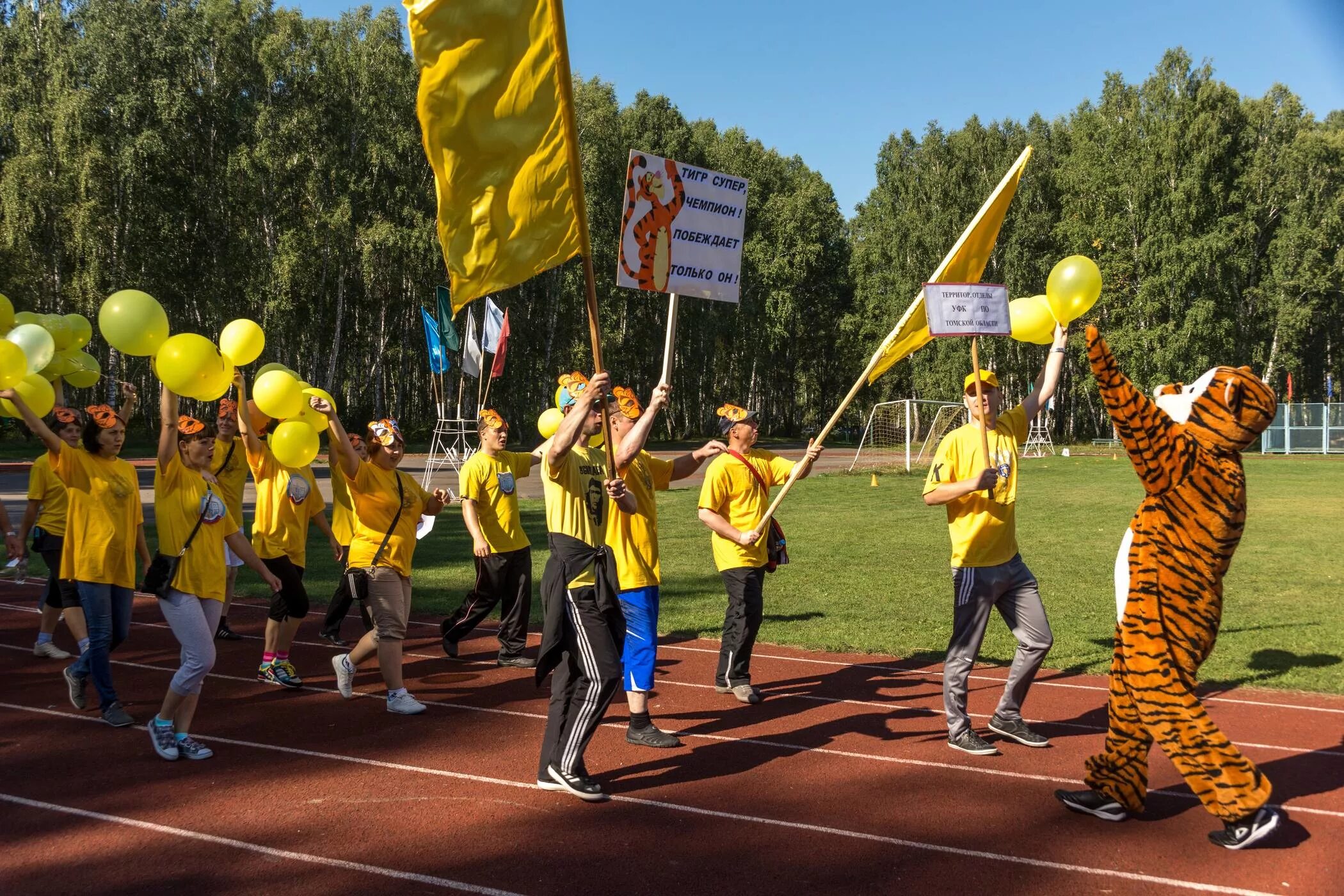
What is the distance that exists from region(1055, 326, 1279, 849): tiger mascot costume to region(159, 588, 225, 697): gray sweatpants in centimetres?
495

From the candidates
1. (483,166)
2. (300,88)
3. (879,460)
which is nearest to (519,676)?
(483,166)

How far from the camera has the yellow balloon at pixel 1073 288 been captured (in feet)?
18.6

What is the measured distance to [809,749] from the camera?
245 inches

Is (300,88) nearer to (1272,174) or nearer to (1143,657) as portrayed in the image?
(1143,657)

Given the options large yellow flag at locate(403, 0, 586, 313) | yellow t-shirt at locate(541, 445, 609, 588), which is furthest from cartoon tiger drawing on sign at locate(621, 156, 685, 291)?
yellow t-shirt at locate(541, 445, 609, 588)

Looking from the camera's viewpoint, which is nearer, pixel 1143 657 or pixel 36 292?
pixel 1143 657

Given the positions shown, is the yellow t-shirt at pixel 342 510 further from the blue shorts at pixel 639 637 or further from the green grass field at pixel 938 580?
the green grass field at pixel 938 580

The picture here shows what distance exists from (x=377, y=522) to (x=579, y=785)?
2.60m

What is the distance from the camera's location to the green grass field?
29.1 ft

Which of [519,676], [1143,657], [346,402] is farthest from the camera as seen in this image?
[346,402]

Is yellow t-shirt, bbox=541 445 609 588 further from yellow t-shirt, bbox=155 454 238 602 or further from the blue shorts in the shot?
yellow t-shirt, bbox=155 454 238 602

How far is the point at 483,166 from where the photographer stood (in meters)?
4.97

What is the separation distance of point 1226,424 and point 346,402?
44.4m

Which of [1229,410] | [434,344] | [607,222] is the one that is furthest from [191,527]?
[607,222]
